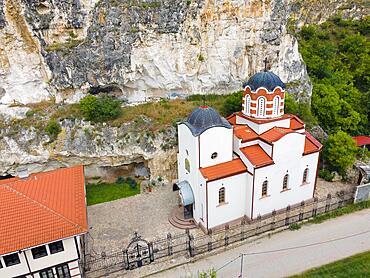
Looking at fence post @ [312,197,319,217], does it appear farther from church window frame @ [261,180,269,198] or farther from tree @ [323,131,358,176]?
tree @ [323,131,358,176]

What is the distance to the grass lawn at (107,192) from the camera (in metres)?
23.2

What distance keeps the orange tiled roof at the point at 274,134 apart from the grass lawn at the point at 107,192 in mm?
10999

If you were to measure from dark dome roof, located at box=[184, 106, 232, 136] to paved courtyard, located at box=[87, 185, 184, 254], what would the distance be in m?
6.72

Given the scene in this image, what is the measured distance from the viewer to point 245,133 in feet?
64.7

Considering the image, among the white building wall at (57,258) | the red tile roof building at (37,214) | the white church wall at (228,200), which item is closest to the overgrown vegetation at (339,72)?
the white church wall at (228,200)

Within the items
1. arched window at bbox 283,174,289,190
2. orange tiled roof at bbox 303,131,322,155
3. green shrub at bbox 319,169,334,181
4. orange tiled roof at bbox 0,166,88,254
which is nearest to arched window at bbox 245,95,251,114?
orange tiled roof at bbox 303,131,322,155

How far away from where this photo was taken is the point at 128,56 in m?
27.5

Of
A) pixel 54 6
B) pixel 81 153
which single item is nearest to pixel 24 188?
pixel 81 153

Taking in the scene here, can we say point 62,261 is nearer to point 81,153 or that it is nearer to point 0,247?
point 0,247

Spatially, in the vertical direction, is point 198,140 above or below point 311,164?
above

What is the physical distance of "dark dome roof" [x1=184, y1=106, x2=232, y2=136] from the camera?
17172 mm

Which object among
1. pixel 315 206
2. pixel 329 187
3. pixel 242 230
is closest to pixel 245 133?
pixel 242 230

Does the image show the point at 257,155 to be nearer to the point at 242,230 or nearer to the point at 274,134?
the point at 274,134

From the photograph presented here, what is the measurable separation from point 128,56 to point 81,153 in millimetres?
9785
